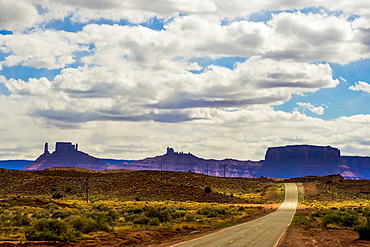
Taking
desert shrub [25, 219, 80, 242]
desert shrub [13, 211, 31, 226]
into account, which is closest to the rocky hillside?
desert shrub [13, 211, 31, 226]

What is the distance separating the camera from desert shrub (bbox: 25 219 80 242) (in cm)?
2573

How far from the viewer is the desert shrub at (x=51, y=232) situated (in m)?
25.7

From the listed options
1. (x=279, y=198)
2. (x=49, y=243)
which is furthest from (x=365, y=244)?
(x=279, y=198)

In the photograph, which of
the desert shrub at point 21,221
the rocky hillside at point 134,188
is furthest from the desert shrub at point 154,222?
the rocky hillside at point 134,188

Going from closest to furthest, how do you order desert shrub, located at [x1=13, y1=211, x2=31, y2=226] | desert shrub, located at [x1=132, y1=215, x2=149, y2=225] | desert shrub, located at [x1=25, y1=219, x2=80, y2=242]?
1. desert shrub, located at [x1=25, y1=219, x2=80, y2=242]
2. desert shrub, located at [x1=13, y1=211, x2=31, y2=226]
3. desert shrub, located at [x1=132, y1=215, x2=149, y2=225]

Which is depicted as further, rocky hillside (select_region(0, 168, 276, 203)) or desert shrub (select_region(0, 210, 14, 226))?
rocky hillside (select_region(0, 168, 276, 203))

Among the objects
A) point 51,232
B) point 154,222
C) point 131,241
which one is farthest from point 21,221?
point 131,241

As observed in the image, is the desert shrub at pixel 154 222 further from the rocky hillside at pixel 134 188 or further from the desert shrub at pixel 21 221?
the rocky hillside at pixel 134 188

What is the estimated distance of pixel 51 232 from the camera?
1039 inches

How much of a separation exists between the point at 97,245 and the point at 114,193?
7474cm

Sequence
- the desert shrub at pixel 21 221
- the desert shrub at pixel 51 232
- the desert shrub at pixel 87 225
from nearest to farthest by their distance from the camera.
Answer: the desert shrub at pixel 51 232 → the desert shrub at pixel 87 225 → the desert shrub at pixel 21 221

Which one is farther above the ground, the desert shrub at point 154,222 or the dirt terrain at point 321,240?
the dirt terrain at point 321,240

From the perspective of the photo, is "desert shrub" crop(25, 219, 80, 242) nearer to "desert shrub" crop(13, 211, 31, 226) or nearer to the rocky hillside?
"desert shrub" crop(13, 211, 31, 226)

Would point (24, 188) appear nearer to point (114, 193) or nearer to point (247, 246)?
point (114, 193)
